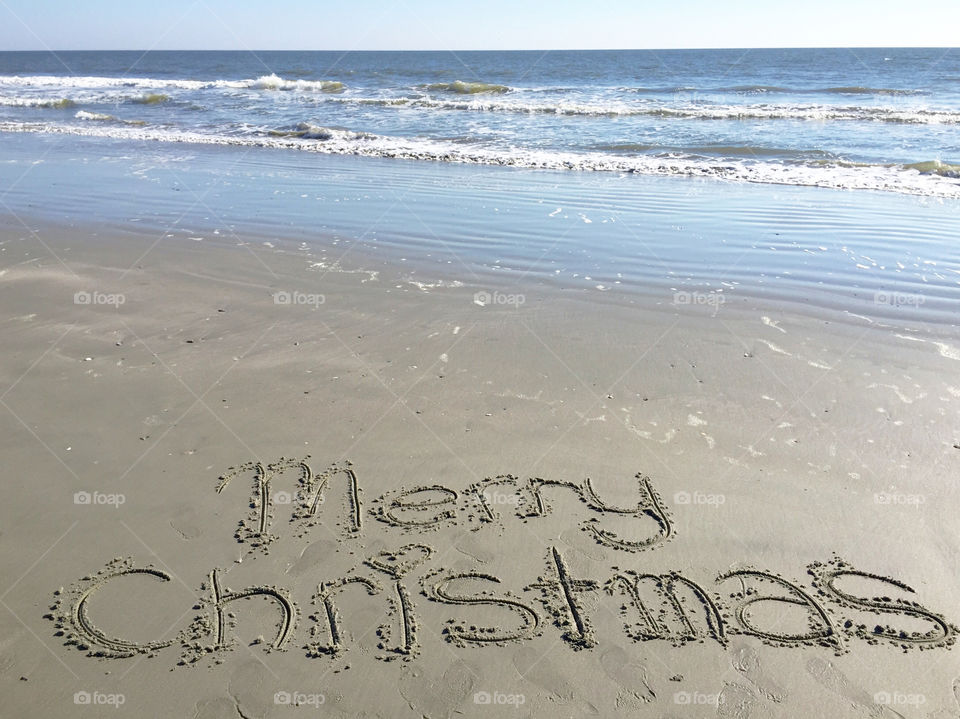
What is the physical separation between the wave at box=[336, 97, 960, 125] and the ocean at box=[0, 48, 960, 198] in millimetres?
74

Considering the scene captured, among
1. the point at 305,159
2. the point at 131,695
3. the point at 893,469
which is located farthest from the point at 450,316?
the point at 305,159

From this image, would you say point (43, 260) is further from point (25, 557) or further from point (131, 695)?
point (131, 695)

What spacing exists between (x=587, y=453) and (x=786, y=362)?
223cm

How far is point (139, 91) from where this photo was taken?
1281 inches

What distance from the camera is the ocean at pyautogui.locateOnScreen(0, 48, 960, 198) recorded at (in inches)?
592

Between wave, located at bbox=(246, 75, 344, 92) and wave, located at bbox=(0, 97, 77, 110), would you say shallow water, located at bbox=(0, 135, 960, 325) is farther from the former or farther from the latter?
wave, located at bbox=(246, 75, 344, 92)

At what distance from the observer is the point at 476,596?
11.7ft

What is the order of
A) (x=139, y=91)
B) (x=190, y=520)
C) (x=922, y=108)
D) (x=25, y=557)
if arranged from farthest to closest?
(x=139, y=91) → (x=922, y=108) → (x=190, y=520) → (x=25, y=557)

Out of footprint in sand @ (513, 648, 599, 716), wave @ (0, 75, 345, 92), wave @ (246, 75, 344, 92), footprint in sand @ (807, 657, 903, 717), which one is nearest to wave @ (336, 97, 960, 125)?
wave @ (246, 75, 344, 92)

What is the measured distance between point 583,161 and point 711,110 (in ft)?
37.5

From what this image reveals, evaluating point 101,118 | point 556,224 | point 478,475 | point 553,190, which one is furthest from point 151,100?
point 478,475

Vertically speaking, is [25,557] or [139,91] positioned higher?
[139,91]

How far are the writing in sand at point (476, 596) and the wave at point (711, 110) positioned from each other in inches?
843

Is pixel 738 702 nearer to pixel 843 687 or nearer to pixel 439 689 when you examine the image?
pixel 843 687
